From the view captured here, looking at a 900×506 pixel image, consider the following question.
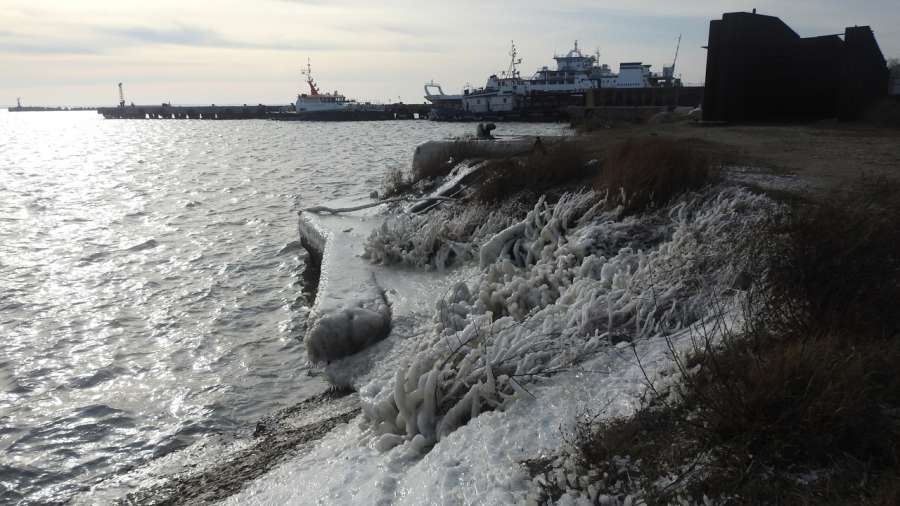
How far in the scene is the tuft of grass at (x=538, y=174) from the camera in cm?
940

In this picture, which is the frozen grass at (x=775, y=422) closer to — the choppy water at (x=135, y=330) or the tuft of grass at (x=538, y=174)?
the choppy water at (x=135, y=330)

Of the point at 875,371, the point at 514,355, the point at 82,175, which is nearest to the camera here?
the point at 875,371

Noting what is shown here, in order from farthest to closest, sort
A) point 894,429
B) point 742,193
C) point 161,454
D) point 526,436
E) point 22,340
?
point 22,340 < point 742,193 < point 161,454 < point 526,436 < point 894,429

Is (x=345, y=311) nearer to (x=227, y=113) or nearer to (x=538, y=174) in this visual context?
(x=538, y=174)

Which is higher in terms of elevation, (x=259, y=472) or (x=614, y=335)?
(x=614, y=335)

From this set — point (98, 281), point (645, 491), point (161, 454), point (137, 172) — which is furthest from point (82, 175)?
point (645, 491)

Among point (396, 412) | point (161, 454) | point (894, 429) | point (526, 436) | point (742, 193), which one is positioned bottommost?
point (161, 454)

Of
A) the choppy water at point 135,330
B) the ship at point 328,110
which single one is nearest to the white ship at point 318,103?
the ship at point 328,110

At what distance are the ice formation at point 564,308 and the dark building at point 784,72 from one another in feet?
40.9

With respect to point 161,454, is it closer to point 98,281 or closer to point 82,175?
point 98,281

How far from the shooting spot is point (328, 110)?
91.1 metres

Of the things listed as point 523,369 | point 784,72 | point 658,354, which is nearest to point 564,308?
point 523,369

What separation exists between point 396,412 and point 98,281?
27.8 feet

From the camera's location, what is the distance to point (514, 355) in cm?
433
